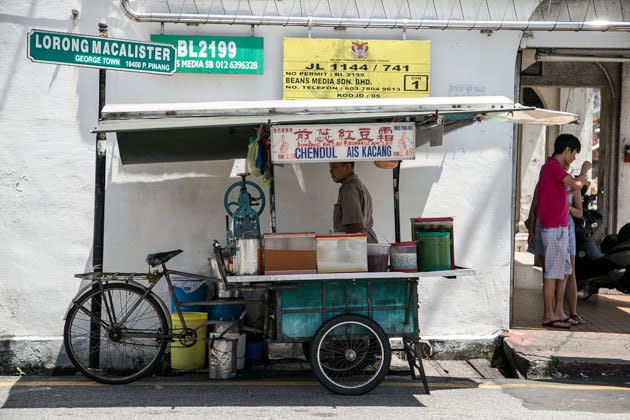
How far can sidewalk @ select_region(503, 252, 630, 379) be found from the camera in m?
7.25

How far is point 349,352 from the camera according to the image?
6.66 m

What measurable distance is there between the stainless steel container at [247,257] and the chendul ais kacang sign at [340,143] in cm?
67

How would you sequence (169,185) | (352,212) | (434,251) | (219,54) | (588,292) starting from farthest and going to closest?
(588,292) < (169,185) < (219,54) < (352,212) < (434,251)

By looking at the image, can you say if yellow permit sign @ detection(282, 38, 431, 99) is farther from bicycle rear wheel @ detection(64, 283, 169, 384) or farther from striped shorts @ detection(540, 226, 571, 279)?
bicycle rear wheel @ detection(64, 283, 169, 384)

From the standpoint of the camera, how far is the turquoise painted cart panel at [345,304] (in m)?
6.62

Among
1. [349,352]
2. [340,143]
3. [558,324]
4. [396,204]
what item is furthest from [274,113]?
[558,324]

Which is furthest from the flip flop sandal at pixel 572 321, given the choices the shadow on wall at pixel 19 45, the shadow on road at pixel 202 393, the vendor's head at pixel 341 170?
the shadow on wall at pixel 19 45

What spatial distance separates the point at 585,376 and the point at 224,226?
3.48 m

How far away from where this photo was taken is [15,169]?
24.6 ft

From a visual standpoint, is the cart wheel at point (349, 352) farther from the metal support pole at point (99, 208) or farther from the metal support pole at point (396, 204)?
the metal support pole at point (99, 208)

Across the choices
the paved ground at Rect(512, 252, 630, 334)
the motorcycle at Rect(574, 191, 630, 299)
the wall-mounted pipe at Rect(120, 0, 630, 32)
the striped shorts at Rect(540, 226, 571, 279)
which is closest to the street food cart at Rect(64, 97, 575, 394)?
the wall-mounted pipe at Rect(120, 0, 630, 32)

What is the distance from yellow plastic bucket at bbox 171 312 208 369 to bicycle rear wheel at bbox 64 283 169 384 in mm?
210

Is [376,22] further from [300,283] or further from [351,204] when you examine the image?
[300,283]

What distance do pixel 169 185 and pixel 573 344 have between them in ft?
13.2
